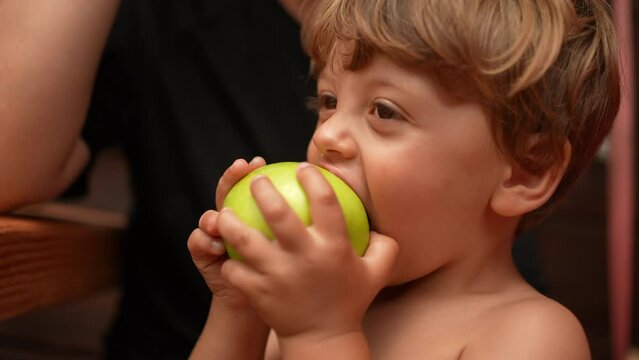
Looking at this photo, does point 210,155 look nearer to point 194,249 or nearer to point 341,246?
point 194,249

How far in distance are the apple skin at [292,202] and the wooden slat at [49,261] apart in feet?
0.84

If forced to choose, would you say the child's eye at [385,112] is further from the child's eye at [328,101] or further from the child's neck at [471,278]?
the child's neck at [471,278]

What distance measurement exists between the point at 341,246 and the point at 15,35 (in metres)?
0.53

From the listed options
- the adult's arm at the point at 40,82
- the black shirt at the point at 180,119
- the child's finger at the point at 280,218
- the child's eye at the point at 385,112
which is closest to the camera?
the child's finger at the point at 280,218

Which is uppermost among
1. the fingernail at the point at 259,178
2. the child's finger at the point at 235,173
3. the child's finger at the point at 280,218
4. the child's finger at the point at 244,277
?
the fingernail at the point at 259,178

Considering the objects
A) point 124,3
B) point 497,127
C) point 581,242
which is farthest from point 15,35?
point 581,242

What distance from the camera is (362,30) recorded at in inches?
29.5

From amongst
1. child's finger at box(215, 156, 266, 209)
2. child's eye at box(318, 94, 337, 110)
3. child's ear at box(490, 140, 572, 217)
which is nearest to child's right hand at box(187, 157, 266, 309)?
child's finger at box(215, 156, 266, 209)

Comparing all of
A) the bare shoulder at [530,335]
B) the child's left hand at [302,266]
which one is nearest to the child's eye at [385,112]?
the child's left hand at [302,266]

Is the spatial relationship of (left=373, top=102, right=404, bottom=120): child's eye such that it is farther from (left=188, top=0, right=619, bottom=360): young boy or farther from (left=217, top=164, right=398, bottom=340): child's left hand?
(left=217, top=164, right=398, bottom=340): child's left hand

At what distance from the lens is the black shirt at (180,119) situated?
44.9 inches

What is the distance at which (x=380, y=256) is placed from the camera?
706 millimetres

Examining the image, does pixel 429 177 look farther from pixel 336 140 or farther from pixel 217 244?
pixel 217 244

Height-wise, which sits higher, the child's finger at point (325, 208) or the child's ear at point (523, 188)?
the child's finger at point (325, 208)
